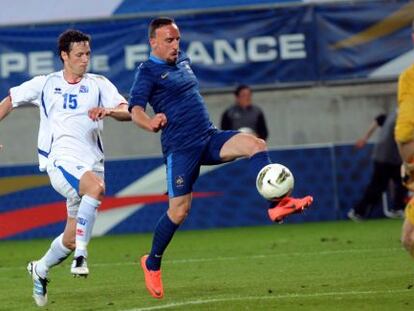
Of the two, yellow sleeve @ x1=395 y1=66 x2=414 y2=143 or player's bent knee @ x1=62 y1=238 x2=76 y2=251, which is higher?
yellow sleeve @ x1=395 y1=66 x2=414 y2=143

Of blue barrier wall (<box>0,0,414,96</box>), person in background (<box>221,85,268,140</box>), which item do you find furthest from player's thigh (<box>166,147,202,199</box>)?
blue barrier wall (<box>0,0,414,96</box>)

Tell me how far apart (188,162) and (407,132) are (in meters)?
2.76

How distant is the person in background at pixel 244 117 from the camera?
63.5 feet

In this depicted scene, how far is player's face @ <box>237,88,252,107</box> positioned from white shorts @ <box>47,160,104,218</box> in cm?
861

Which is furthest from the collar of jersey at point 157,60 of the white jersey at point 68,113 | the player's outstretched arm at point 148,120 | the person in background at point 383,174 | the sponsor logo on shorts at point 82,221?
the person in background at point 383,174

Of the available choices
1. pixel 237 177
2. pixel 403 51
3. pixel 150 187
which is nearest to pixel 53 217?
pixel 150 187

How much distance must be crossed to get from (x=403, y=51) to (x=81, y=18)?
5.28 meters

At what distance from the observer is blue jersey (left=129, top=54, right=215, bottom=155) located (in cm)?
1042

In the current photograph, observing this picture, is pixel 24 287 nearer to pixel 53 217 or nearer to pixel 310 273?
pixel 310 273

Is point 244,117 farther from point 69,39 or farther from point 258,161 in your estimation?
point 258,161

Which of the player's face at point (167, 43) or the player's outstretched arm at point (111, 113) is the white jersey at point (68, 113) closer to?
the player's outstretched arm at point (111, 113)

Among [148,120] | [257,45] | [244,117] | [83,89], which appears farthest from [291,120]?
[148,120]

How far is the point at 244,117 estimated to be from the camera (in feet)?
63.9

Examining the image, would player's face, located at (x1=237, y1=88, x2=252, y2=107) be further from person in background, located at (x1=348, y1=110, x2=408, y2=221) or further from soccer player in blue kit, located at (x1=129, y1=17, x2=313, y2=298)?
soccer player in blue kit, located at (x1=129, y1=17, x2=313, y2=298)
